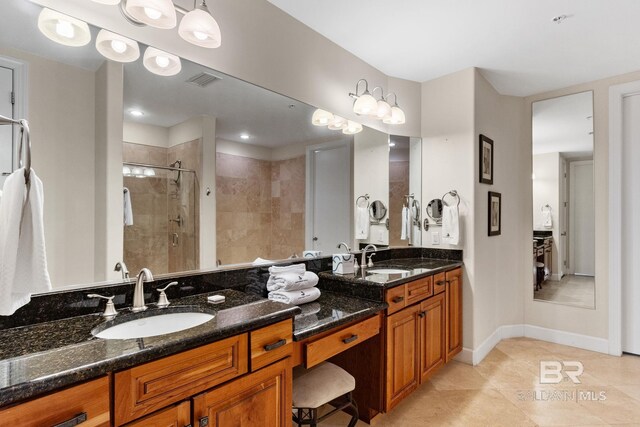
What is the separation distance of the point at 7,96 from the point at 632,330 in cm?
457

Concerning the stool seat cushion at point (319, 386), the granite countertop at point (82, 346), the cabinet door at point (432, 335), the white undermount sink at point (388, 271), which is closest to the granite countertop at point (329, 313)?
the granite countertop at point (82, 346)

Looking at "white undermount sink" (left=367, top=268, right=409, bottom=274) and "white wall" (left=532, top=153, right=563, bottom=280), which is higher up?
"white wall" (left=532, top=153, right=563, bottom=280)

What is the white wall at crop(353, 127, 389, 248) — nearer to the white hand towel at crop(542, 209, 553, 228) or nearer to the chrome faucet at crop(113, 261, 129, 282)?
the chrome faucet at crop(113, 261, 129, 282)

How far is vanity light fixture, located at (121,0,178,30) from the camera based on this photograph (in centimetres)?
128

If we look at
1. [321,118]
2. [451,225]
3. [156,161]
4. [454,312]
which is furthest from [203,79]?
[454,312]

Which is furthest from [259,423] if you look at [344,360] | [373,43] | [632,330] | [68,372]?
[632,330]

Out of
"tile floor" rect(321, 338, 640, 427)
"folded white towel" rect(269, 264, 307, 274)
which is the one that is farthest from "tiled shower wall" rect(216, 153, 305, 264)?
"tile floor" rect(321, 338, 640, 427)

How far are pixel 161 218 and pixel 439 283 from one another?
198 cm

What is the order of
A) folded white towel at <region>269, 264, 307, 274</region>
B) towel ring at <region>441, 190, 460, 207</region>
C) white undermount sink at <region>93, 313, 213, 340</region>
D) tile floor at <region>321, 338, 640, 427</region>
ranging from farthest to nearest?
towel ring at <region>441, 190, 460, 207</region> → tile floor at <region>321, 338, 640, 427</region> → folded white towel at <region>269, 264, 307, 274</region> → white undermount sink at <region>93, 313, 213, 340</region>

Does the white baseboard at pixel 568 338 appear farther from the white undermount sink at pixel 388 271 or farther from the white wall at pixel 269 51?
the white wall at pixel 269 51

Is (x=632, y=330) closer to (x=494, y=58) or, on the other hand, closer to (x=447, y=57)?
(x=494, y=58)

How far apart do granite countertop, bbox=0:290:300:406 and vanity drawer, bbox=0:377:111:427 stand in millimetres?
27

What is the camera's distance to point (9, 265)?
95 cm

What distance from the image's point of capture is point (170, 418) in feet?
3.43
